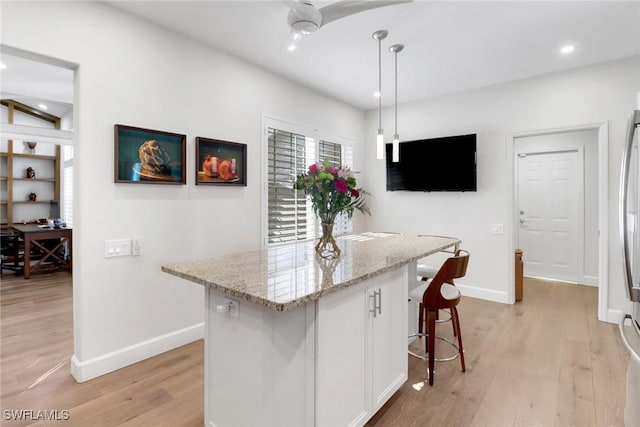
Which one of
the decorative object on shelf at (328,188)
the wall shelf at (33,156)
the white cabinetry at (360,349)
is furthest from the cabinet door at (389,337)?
the wall shelf at (33,156)

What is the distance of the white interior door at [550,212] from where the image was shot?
16.6 ft

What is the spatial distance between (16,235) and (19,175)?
1.75 meters

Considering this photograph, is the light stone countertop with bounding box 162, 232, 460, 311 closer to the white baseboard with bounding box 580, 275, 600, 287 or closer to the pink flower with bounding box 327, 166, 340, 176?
the pink flower with bounding box 327, 166, 340, 176

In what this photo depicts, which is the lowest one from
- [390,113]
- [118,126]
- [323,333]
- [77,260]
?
[323,333]

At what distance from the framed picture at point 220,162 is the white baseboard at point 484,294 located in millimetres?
3346

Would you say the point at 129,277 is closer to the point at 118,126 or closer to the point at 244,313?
the point at 118,126

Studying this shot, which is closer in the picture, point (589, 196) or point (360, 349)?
point (360, 349)

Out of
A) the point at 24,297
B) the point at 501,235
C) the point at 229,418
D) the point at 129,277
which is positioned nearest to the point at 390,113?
the point at 501,235

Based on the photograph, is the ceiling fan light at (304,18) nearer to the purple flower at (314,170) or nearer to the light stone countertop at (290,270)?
the purple flower at (314,170)

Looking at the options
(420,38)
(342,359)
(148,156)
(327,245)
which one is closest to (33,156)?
(148,156)

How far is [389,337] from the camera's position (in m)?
2.01

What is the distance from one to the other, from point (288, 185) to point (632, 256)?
3.16 m

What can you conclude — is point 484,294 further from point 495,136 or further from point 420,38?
point 420,38

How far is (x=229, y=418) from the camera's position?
1660mm
